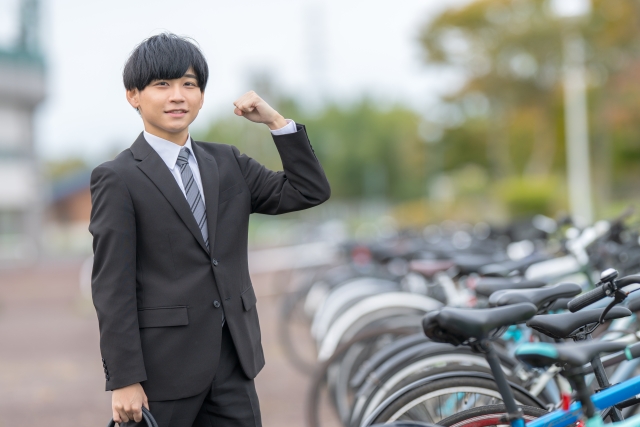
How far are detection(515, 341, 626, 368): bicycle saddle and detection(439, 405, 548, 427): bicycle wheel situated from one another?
34cm

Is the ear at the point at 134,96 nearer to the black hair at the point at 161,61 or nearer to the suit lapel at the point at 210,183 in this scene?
the black hair at the point at 161,61

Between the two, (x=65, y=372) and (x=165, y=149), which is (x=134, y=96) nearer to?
(x=165, y=149)

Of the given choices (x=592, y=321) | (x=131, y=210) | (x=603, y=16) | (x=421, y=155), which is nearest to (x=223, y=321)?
(x=131, y=210)

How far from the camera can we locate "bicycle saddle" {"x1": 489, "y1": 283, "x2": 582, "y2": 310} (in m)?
2.26

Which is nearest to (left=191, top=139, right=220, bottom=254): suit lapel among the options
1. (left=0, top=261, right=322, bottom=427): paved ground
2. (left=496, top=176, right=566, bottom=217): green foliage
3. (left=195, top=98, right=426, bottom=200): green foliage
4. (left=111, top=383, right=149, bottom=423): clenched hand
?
(left=111, top=383, right=149, bottom=423): clenched hand

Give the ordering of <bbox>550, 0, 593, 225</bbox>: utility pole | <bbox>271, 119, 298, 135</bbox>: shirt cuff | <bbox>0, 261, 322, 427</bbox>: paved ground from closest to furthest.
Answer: <bbox>271, 119, 298, 135</bbox>: shirt cuff, <bbox>0, 261, 322, 427</bbox>: paved ground, <bbox>550, 0, 593, 225</bbox>: utility pole

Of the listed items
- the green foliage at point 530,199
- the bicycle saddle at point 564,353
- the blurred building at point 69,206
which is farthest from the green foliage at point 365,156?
the bicycle saddle at point 564,353

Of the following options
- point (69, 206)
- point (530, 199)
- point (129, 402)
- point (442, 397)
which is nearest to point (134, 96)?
point (129, 402)

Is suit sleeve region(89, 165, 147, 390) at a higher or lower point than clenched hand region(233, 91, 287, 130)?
lower

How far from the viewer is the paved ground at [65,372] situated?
5332 millimetres

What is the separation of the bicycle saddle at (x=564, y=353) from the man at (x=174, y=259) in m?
0.86

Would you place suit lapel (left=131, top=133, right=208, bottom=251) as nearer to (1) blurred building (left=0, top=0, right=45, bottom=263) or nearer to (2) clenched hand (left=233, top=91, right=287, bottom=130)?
(2) clenched hand (left=233, top=91, right=287, bottom=130)

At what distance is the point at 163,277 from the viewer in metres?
2.20

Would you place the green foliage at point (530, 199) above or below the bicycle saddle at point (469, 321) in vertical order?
above
